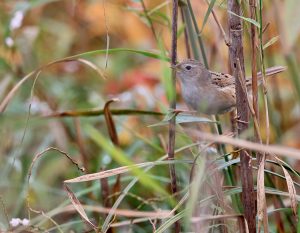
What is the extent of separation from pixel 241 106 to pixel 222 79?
77 centimetres

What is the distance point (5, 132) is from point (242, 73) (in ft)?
6.65

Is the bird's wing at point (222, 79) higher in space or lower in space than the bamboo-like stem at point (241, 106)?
higher

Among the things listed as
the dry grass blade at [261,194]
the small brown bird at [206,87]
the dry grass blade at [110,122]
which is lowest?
the dry grass blade at [261,194]

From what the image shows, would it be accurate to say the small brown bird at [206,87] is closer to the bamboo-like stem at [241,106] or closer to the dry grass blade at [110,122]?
the dry grass blade at [110,122]

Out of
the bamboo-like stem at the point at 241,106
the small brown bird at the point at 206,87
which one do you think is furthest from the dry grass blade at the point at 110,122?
the bamboo-like stem at the point at 241,106

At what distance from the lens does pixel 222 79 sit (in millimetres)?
2605

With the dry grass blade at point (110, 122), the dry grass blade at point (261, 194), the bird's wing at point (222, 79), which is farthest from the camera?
the bird's wing at point (222, 79)

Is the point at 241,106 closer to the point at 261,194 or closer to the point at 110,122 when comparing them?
the point at 261,194

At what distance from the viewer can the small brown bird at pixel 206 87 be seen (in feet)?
7.79

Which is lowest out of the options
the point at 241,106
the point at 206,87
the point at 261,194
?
the point at 261,194

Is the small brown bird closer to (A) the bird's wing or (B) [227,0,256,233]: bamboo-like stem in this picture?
(A) the bird's wing

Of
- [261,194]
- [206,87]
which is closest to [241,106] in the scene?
[261,194]

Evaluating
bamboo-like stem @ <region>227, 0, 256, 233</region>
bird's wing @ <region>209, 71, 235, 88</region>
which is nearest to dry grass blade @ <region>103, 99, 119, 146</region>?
bird's wing @ <region>209, 71, 235, 88</region>

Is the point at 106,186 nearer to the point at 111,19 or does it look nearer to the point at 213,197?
the point at 213,197
